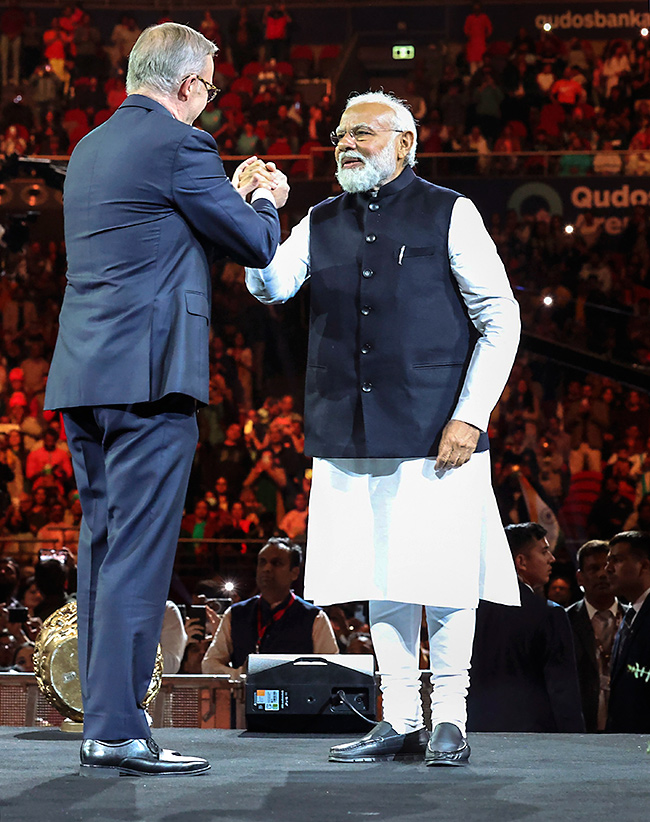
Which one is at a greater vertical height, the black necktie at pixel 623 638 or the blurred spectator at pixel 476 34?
the blurred spectator at pixel 476 34

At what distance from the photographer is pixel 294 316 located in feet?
39.0

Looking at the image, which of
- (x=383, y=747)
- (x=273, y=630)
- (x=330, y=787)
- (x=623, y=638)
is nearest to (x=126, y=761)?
(x=330, y=787)

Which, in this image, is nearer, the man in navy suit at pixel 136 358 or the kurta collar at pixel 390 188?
the man in navy suit at pixel 136 358

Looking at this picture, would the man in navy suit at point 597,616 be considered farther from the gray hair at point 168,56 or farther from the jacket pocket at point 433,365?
the gray hair at point 168,56

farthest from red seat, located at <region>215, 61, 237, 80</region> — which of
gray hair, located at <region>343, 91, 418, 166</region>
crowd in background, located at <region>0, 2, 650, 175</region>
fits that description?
gray hair, located at <region>343, 91, 418, 166</region>

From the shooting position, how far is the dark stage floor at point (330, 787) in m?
1.98

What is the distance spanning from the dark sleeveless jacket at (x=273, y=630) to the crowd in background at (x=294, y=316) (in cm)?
123

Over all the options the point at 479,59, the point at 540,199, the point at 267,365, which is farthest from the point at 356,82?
the point at 267,365

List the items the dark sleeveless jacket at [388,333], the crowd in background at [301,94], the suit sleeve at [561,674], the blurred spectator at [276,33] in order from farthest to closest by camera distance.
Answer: the blurred spectator at [276,33], the crowd in background at [301,94], the suit sleeve at [561,674], the dark sleeveless jacket at [388,333]

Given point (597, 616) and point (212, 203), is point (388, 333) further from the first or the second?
point (597, 616)

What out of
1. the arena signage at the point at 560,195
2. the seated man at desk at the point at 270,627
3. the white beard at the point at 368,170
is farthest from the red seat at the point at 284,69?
the white beard at the point at 368,170

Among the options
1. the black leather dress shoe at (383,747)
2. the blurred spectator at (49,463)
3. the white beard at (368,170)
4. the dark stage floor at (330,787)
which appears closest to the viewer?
the dark stage floor at (330,787)

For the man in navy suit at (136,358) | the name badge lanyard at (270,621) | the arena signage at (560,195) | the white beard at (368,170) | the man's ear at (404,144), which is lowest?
the name badge lanyard at (270,621)

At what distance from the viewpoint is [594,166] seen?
1227 centimetres
